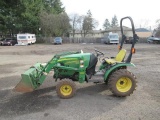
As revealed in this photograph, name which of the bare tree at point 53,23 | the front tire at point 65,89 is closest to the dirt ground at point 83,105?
the front tire at point 65,89

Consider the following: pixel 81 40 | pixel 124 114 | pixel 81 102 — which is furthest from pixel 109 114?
pixel 81 40

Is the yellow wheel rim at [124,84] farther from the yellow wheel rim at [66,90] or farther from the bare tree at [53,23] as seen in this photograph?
the bare tree at [53,23]

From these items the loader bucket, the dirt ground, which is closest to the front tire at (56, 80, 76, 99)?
the dirt ground

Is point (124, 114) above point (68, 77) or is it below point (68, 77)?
below

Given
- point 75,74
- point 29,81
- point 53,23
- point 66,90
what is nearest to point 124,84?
point 75,74

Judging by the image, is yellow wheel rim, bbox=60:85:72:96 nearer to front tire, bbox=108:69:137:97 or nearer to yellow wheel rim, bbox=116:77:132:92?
front tire, bbox=108:69:137:97

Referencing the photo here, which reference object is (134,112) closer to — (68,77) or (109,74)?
(109,74)

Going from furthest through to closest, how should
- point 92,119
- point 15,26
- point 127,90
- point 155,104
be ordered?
point 15,26
point 127,90
point 155,104
point 92,119

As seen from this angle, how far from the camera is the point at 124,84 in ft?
20.2

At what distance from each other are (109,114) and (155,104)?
139 cm

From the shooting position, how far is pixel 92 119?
4.61 m

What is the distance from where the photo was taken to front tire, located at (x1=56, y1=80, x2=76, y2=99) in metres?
5.90

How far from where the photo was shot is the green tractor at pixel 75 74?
590 centimetres

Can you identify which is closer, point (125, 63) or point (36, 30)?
point (125, 63)
